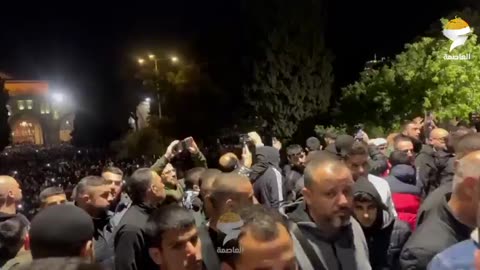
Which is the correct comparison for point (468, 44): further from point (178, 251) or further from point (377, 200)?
point (178, 251)

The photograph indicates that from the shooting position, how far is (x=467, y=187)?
4.25 m

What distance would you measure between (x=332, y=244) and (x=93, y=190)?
8.65ft

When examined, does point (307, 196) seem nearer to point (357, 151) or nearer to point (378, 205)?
point (378, 205)

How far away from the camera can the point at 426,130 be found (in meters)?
13.3

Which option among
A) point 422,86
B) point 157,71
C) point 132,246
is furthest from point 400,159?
point 157,71

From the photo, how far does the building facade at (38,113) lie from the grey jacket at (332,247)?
13596 cm

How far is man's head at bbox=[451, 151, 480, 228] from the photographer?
13.7 feet

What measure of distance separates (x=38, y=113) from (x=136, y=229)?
5607 inches

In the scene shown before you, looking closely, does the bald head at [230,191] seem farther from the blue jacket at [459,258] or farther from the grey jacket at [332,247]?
the blue jacket at [459,258]

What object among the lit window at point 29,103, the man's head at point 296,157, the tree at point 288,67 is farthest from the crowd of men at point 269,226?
the lit window at point 29,103

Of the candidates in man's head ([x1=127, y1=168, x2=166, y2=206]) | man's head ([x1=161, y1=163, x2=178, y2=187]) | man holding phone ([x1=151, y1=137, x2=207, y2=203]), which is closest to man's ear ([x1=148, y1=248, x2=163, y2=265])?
man's head ([x1=127, y1=168, x2=166, y2=206])

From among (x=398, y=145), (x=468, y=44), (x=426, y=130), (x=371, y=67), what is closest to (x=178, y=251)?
(x=398, y=145)

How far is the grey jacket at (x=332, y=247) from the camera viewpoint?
456 cm

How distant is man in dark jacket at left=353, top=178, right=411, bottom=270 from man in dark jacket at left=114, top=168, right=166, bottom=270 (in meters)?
1.62
